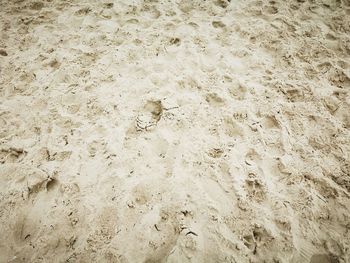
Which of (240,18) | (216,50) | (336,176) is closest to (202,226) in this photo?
(336,176)

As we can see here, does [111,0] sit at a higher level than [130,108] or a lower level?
higher

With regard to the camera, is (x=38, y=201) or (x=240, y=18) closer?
(x=38, y=201)

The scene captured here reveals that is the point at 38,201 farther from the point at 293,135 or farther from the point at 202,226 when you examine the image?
the point at 293,135

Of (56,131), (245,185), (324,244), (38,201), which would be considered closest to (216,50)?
(245,185)

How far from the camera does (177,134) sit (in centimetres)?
191

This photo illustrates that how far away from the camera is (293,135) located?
1.92 metres

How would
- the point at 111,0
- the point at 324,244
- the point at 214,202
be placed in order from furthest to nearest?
the point at 111,0
the point at 214,202
the point at 324,244

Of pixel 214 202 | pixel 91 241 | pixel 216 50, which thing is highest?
pixel 216 50

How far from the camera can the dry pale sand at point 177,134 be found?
4.83ft

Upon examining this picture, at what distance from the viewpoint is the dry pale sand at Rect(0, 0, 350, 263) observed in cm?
147

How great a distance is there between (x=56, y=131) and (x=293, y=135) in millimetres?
1840

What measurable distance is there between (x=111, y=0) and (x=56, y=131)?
6.81 feet

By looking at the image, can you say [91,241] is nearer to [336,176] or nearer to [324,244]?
[324,244]

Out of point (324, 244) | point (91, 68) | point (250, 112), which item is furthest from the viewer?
point (91, 68)
